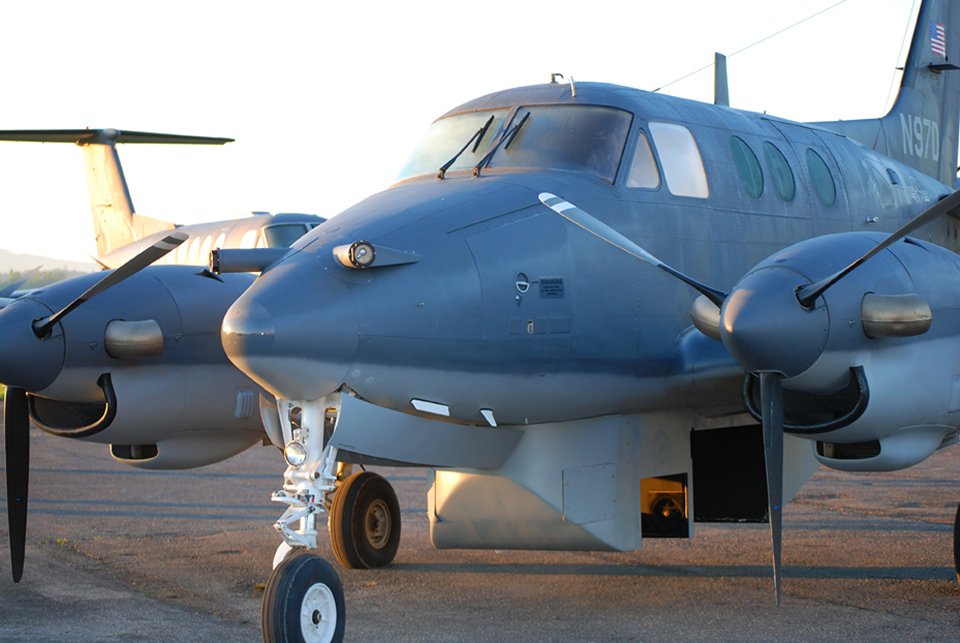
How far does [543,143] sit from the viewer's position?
811 cm

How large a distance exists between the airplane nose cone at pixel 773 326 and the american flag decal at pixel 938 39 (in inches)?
319

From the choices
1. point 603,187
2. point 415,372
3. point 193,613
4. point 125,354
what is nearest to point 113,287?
point 125,354

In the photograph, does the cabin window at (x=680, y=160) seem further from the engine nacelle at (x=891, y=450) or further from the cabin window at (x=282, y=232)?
the cabin window at (x=282, y=232)

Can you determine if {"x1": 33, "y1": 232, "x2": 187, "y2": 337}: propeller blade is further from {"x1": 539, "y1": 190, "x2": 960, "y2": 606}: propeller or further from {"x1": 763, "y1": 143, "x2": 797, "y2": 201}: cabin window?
{"x1": 763, "y1": 143, "x2": 797, "y2": 201}: cabin window

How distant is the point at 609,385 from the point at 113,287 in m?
3.45

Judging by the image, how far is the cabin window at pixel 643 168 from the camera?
816 centimetres

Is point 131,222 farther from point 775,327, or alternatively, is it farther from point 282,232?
point 775,327

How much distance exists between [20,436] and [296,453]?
2907mm

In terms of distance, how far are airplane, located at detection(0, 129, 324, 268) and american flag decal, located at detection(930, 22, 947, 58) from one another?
400 inches

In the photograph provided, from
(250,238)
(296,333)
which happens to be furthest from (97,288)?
(250,238)

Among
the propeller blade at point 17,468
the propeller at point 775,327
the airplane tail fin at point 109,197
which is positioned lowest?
the propeller blade at point 17,468

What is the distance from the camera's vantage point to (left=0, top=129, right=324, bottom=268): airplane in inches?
793

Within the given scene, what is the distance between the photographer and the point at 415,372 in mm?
6688

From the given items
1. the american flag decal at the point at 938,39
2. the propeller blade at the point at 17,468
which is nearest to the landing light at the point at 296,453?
the propeller blade at the point at 17,468
